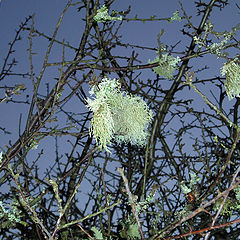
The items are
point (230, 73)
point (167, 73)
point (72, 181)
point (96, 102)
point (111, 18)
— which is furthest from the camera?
point (167, 73)

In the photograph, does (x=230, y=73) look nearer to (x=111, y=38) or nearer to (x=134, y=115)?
(x=134, y=115)

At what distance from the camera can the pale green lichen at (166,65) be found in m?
1.38

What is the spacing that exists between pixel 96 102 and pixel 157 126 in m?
0.51

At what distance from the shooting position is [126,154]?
5.50 feet

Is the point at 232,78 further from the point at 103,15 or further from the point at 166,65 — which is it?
the point at 103,15

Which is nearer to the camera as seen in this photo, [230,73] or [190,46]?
[230,73]

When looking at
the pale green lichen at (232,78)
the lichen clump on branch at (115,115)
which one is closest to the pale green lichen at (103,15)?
the lichen clump on branch at (115,115)

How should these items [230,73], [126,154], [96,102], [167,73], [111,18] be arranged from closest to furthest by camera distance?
[96,102], [230,73], [111,18], [167,73], [126,154]

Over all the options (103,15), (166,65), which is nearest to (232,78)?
(166,65)

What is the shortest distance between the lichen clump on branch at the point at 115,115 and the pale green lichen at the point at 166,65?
22 centimetres

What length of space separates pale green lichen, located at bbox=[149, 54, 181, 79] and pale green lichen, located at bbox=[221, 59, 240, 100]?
0.73ft

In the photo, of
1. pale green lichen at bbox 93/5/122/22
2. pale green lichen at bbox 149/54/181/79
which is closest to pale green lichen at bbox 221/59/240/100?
pale green lichen at bbox 149/54/181/79

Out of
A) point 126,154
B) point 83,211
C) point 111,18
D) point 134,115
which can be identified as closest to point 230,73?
point 134,115

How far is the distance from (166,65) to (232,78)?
0.34 meters
